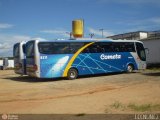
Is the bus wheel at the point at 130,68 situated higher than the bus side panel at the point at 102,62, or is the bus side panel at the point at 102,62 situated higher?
the bus side panel at the point at 102,62

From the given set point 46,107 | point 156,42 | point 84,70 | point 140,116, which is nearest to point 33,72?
point 84,70

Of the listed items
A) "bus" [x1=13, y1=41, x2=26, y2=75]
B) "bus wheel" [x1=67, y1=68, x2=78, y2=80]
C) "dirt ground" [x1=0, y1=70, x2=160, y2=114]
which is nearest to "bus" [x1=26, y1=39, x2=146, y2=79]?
"bus wheel" [x1=67, y1=68, x2=78, y2=80]

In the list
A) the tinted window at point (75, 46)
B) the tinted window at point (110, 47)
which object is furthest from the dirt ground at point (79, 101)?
the tinted window at point (110, 47)

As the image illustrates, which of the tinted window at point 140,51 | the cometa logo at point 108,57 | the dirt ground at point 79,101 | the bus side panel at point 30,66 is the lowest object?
the dirt ground at point 79,101

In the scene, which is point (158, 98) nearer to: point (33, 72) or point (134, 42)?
point (33, 72)

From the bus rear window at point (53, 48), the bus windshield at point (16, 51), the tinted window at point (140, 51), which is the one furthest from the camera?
the tinted window at point (140, 51)

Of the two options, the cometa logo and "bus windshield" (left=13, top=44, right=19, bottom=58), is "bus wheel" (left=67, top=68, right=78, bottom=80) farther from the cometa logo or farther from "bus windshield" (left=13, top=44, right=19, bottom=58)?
"bus windshield" (left=13, top=44, right=19, bottom=58)

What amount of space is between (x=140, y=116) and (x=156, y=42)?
25894 millimetres

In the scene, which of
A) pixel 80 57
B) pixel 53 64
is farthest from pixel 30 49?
pixel 80 57

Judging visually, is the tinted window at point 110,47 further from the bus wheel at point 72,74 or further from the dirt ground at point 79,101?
the dirt ground at point 79,101

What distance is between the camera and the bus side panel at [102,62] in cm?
2161

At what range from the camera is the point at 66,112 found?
9.87 metres

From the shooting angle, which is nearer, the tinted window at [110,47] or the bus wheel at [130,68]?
the tinted window at [110,47]

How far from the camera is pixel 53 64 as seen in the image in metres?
20.0
